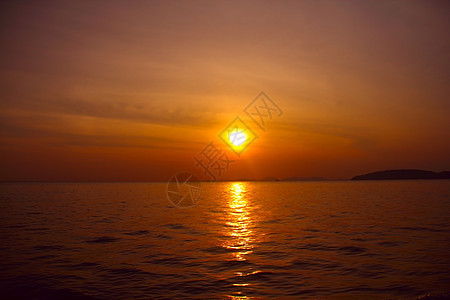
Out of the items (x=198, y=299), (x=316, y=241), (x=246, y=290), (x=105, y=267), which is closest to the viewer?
(x=198, y=299)

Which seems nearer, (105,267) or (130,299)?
(130,299)

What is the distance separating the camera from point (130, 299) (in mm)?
12312

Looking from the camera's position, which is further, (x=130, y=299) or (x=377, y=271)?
(x=377, y=271)

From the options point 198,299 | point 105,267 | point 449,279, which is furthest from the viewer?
point 105,267

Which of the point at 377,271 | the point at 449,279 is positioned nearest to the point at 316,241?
the point at 377,271

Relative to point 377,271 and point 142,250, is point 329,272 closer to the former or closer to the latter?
point 377,271

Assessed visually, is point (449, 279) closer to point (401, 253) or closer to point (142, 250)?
point (401, 253)

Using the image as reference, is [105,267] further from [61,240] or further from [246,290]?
[61,240]

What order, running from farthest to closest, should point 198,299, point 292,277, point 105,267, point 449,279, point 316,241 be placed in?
1. point 316,241
2. point 105,267
3. point 292,277
4. point 449,279
5. point 198,299

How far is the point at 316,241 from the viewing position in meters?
23.2

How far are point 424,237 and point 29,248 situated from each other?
27.5 metres

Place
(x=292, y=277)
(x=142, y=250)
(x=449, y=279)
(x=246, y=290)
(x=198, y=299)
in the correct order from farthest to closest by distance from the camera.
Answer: (x=142, y=250) < (x=292, y=277) < (x=449, y=279) < (x=246, y=290) < (x=198, y=299)

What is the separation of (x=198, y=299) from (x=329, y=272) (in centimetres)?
686

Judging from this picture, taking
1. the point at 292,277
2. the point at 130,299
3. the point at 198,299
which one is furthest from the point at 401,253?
the point at 130,299
